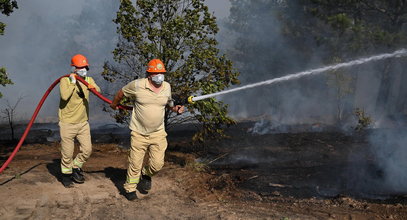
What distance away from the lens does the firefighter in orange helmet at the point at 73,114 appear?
5.31 meters

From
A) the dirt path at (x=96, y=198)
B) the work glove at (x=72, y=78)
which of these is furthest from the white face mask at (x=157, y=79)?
the dirt path at (x=96, y=198)

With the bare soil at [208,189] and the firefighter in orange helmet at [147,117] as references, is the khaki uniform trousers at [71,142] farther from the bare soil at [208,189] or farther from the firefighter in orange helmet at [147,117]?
the firefighter in orange helmet at [147,117]

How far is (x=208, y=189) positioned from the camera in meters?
6.02

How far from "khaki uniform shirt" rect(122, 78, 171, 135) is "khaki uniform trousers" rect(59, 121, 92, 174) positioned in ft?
3.07

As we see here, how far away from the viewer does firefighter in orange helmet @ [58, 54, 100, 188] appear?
→ 531 centimetres

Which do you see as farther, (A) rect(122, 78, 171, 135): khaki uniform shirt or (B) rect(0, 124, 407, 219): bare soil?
(A) rect(122, 78, 171, 135): khaki uniform shirt

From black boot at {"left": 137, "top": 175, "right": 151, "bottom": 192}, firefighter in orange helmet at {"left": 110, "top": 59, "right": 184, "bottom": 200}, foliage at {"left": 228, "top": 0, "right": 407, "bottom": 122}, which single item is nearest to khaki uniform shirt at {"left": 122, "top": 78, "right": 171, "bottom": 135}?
firefighter in orange helmet at {"left": 110, "top": 59, "right": 184, "bottom": 200}

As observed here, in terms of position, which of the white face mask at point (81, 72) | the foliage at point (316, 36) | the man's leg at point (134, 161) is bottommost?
the man's leg at point (134, 161)

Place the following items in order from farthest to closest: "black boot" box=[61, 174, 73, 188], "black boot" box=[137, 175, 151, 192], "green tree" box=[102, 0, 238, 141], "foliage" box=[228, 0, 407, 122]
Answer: "foliage" box=[228, 0, 407, 122] → "green tree" box=[102, 0, 238, 141] → "black boot" box=[137, 175, 151, 192] → "black boot" box=[61, 174, 73, 188]

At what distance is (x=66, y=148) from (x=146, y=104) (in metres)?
1.46

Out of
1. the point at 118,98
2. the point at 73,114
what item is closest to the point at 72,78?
the point at 73,114

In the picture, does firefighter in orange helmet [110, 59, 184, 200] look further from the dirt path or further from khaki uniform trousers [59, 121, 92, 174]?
khaki uniform trousers [59, 121, 92, 174]

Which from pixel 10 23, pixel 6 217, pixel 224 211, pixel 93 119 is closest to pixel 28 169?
pixel 6 217

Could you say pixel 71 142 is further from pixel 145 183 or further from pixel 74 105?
pixel 145 183
